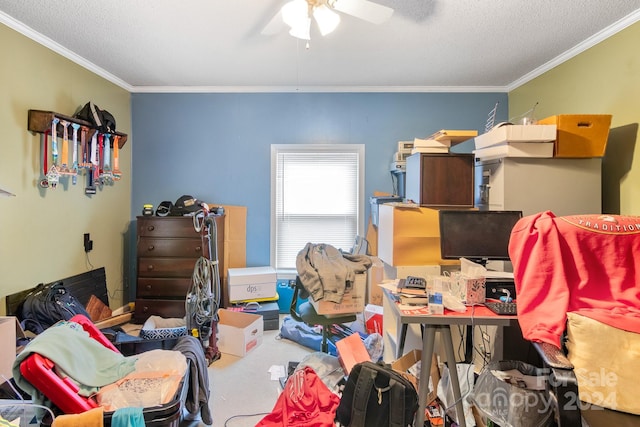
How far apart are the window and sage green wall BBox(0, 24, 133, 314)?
1784 mm

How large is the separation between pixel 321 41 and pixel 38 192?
2529 millimetres

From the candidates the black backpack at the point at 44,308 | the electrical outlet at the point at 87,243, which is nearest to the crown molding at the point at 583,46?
the black backpack at the point at 44,308

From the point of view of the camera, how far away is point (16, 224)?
2.59 metres

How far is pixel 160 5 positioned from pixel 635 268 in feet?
9.74

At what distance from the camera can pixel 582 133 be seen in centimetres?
234

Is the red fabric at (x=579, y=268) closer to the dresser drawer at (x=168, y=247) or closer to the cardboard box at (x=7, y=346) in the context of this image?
the cardboard box at (x=7, y=346)

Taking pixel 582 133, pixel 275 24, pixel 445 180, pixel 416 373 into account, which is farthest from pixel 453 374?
pixel 275 24

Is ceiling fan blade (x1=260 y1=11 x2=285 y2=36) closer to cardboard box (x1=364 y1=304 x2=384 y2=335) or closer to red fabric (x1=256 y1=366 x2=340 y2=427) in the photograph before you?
red fabric (x1=256 y1=366 x2=340 y2=427)

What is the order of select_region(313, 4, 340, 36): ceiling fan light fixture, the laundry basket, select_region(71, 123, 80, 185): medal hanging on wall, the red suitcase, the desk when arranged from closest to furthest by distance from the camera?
the red suitcase → the laundry basket → the desk → select_region(313, 4, 340, 36): ceiling fan light fixture → select_region(71, 123, 80, 185): medal hanging on wall

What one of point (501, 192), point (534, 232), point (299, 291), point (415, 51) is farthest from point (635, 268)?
point (415, 51)

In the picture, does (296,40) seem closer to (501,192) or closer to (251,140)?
(251,140)

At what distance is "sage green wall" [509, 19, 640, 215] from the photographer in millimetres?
2410

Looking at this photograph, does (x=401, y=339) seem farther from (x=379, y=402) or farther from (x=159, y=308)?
(x=159, y=308)

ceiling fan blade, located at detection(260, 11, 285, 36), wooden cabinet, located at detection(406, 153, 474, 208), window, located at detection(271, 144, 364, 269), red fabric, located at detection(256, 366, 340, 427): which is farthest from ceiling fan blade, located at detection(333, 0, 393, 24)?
window, located at detection(271, 144, 364, 269)
